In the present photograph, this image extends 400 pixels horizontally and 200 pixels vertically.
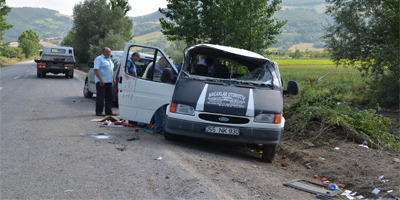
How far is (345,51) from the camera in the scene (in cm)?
1609

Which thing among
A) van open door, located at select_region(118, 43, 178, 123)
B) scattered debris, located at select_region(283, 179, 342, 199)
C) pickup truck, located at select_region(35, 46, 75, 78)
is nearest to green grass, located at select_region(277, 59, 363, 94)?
van open door, located at select_region(118, 43, 178, 123)

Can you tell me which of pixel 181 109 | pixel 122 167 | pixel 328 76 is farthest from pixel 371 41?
pixel 328 76

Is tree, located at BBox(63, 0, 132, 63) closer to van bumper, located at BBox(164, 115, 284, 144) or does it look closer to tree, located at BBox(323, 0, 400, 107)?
tree, located at BBox(323, 0, 400, 107)

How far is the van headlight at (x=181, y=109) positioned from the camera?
6.49m

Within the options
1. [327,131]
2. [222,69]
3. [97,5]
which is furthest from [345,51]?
[97,5]

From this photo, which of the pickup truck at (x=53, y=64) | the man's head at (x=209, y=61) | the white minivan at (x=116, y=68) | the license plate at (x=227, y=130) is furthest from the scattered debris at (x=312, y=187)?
the pickup truck at (x=53, y=64)

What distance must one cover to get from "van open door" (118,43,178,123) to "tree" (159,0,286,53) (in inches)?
324

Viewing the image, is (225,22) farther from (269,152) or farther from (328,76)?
(328,76)

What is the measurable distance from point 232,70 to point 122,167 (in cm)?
372

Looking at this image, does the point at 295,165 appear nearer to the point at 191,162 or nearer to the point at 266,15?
the point at 191,162

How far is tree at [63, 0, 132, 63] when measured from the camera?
160 ft

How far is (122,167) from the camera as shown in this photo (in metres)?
5.22

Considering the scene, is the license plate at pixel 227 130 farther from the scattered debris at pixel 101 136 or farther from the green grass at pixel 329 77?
the green grass at pixel 329 77

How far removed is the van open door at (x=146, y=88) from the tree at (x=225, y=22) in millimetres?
8235
